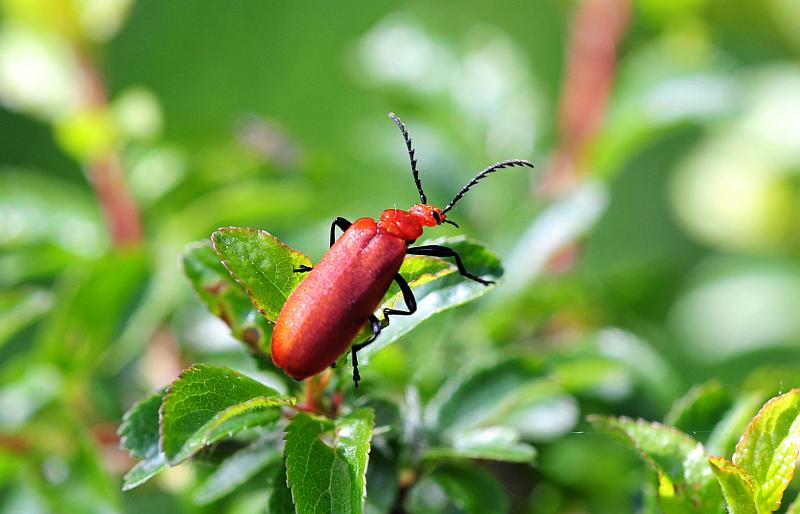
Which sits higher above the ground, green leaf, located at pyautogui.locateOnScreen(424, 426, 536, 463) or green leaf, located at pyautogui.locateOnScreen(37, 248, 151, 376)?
green leaf, located at pyautogui.locateOnScreen(424, 426, 536, 463)

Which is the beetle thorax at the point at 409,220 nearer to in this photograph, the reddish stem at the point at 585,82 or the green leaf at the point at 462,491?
the green leaf at the point at 462,491

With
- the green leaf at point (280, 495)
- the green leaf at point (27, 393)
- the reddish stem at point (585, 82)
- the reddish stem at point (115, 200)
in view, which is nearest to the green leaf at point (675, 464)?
the green leaf at point (280, 495)

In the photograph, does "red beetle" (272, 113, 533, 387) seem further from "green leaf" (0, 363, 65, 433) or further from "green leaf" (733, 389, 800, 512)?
"green leaf" (0, 363, 65, 433)

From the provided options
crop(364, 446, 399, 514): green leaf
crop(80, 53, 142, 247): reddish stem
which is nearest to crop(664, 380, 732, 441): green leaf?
crop(364, 446, 399, 514): green leaf

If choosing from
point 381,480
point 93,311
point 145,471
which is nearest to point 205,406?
point 145,471

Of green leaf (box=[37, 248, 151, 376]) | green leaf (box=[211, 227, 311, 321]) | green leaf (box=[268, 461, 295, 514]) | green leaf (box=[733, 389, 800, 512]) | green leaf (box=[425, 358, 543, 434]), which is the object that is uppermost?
green leaf (box=[211, 227, 311, 321])

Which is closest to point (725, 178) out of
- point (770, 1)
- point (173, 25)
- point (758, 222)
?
point (758, 222)

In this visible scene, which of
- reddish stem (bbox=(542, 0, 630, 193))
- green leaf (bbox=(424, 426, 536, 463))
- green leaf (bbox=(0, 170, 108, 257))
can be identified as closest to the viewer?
green leaf (bbox=(424, 426, 536, 463))

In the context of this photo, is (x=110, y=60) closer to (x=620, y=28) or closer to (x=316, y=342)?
(x=620, y=28)
